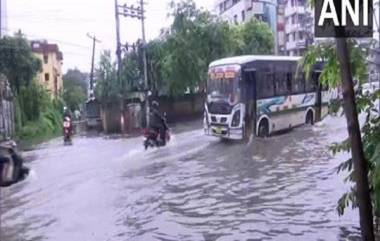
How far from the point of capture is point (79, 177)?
1326 centimetres

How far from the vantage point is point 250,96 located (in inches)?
693

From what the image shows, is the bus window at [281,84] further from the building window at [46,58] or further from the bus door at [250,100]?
the building window at [46,58]

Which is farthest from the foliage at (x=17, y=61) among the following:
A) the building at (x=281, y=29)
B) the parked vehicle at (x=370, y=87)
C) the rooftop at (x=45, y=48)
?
the parked vehicle at (x=370, y=87)

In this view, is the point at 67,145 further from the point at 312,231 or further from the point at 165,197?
the point at 312,231

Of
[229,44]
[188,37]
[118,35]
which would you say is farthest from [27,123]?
[229,44]

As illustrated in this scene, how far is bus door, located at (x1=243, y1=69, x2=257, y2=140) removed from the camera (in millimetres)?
17391

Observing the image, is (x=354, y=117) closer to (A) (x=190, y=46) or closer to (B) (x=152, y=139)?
(B) (x=152, y=139)

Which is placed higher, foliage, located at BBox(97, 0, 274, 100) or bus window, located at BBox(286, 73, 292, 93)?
foliage, located at BBox(97, 0, 274, 100)

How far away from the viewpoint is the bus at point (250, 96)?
56.6ft

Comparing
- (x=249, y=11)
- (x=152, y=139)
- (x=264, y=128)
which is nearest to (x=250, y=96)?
(x=264, y=128)

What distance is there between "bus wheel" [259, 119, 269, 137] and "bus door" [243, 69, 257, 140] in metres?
0.49

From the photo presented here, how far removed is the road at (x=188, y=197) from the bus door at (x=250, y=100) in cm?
105

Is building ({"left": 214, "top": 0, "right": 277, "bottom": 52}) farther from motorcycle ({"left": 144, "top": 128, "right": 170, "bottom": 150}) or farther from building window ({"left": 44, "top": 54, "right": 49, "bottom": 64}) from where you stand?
motorcycle ({"left": 144, "top": 128, "right": 170, "bottom": 150})

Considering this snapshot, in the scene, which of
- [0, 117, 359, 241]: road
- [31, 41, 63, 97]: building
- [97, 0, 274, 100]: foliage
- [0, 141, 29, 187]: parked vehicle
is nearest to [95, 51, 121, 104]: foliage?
[97, 0, 274, 100]: foliage
